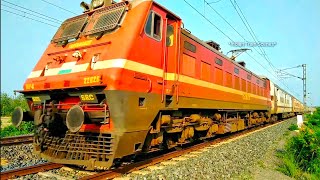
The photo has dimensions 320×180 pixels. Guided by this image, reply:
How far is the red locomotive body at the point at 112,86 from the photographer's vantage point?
18.4 ft

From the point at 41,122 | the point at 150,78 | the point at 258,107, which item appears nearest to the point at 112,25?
the point at 150,78

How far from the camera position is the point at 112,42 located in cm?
612

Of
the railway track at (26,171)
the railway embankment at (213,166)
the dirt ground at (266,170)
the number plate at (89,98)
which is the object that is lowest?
the dirt ground at (266,170)

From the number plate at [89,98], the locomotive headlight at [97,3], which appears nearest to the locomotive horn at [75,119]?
the number plate at [89,98]

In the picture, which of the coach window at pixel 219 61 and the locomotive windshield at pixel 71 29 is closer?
the locomotive windshield at pixel 71 29

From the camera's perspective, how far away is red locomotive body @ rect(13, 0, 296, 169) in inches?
221

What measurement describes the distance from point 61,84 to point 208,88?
5.25 m

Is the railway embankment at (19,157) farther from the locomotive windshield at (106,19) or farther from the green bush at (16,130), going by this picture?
the green bush at (16,130)

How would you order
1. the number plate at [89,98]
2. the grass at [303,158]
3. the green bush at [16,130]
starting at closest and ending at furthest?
1. the number plate at [89,98]
2. the grass at [303,158]
3. the green bush at [16,130]

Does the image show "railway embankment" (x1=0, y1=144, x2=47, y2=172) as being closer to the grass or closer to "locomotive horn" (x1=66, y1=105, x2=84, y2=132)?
"locomotive horn" (x1=66, y1=105, x2=84, y2=132)

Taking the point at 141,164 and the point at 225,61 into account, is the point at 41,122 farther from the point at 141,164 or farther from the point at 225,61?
the point at 225,61

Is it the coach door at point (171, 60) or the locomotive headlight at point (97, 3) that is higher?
the locomotive headlight at point (97, 3)

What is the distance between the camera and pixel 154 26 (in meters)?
6.82

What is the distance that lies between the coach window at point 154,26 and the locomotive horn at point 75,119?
94.0 inches
